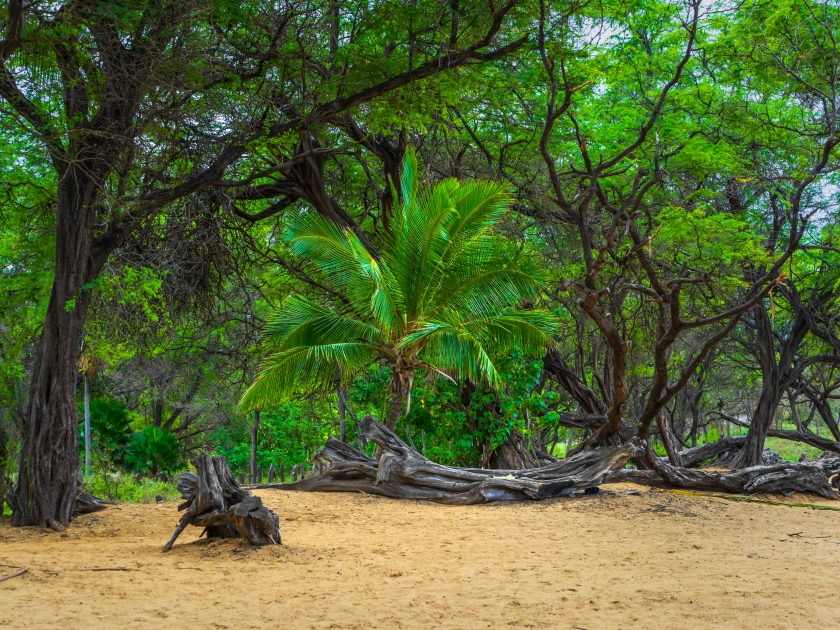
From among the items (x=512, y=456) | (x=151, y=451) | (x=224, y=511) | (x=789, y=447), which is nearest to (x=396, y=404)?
(x=512, y=456)

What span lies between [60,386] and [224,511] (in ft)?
8.01

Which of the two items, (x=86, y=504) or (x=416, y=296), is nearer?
(x=86, y=504)

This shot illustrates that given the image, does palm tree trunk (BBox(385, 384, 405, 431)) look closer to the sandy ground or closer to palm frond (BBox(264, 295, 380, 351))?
palm frond (BBox(264, 295, 380, 351))

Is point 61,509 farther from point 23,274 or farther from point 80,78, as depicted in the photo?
point 80,78

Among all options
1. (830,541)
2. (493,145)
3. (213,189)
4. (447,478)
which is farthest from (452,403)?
(830,541)

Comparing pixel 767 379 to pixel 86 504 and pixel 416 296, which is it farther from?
pixel 86 504

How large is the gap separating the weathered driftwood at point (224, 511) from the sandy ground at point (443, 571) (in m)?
0.15

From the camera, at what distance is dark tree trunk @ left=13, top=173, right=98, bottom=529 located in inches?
282

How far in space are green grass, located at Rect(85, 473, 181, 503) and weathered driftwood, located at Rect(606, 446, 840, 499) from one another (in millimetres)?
6828

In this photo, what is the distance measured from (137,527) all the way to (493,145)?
26.7ft

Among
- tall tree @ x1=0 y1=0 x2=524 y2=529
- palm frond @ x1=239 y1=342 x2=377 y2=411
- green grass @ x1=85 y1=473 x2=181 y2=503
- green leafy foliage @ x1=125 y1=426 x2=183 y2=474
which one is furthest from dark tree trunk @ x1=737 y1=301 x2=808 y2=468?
green leafy foliage @ x1=125 y1=426 x2=183 y2=474

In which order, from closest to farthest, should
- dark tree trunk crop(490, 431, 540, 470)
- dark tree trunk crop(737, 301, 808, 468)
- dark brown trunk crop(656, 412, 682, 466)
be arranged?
dark brown trunk crop(656, 412, 682, 466) → dark tree trunk crop(490, 431, 540, 470) → dark tree trunk crop(737, 301, 808, 468)

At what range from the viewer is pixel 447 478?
9742 millimetres

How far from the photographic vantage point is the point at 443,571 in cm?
553
